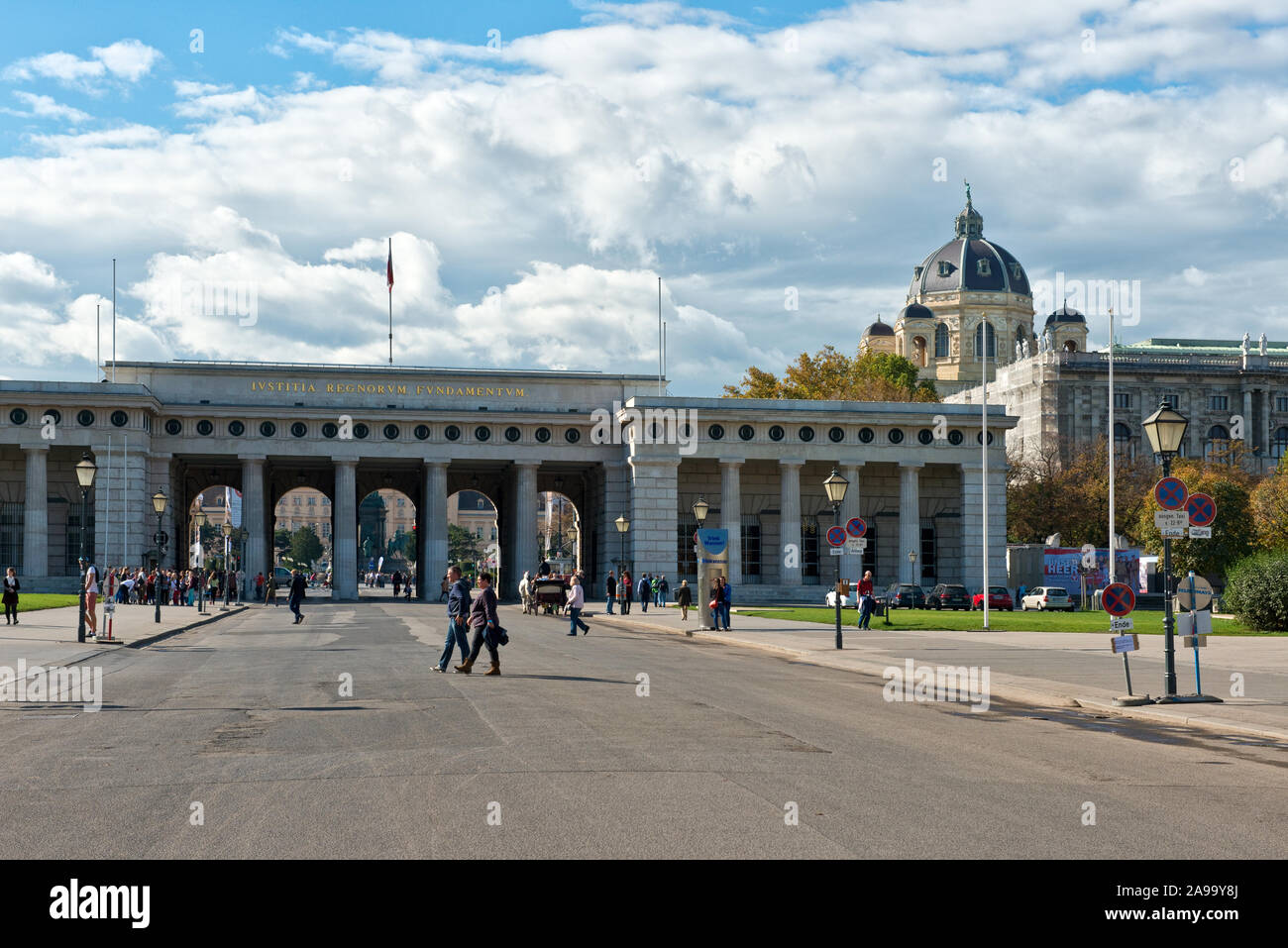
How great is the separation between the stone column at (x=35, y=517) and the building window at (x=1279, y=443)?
108m

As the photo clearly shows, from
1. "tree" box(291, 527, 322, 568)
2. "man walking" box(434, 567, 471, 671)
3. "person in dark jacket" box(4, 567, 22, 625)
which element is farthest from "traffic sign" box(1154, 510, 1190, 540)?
"tree" box(291, 527, 322, 568)

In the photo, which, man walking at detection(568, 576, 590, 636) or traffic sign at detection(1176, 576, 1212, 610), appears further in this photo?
man walking at detection(568, 576, 590, 636)

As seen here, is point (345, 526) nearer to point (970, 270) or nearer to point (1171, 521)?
point (1171, 521)

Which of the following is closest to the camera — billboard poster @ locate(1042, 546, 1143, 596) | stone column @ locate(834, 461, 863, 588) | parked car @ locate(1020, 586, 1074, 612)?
parked car @ locate(1020, 586, 1074, 612)

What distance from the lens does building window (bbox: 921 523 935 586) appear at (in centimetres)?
8425

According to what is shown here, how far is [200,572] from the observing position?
194ft

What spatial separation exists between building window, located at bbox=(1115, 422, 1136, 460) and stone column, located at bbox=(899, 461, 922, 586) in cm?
4505

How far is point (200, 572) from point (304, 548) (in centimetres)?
14096

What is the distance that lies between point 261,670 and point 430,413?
179ft

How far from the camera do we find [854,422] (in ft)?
262

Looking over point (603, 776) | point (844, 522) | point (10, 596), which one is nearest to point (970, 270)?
point (844, 522)

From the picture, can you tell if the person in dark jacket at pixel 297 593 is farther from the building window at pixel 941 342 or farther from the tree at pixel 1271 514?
the building window at pixel 941 342

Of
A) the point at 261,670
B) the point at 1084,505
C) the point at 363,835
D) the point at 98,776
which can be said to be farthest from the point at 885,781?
the point at 1084,505

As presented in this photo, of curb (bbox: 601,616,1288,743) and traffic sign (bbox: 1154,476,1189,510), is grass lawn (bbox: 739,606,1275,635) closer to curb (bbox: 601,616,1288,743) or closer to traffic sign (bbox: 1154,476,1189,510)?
curb (bbox: 601,616,1288,743)
